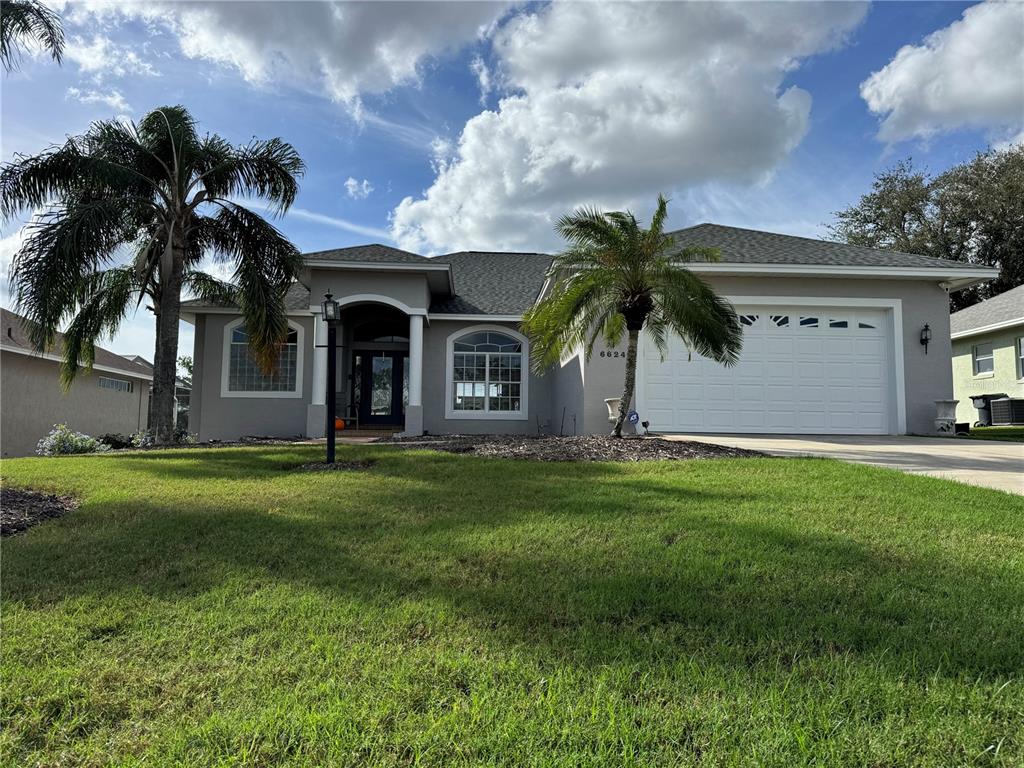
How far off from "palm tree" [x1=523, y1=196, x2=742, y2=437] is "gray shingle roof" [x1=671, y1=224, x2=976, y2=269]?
105 inches

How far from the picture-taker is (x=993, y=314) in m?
18.9

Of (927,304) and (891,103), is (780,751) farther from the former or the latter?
(891,103)

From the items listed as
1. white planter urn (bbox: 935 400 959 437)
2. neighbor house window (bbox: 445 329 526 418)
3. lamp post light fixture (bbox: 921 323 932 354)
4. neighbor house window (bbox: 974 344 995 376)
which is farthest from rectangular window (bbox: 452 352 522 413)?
neighbor house window (bbox: 974 344 995 376)

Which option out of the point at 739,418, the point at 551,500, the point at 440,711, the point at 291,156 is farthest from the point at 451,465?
the point at 291,156

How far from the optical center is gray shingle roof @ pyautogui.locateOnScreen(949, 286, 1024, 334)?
17.8 m

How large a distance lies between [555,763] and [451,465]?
5672mm

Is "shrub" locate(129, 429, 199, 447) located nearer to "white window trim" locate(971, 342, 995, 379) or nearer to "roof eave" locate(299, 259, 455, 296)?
"roof eave" locate(299, 259, 455, 296)

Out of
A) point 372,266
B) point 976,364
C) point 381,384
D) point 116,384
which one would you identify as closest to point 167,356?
point 372,266

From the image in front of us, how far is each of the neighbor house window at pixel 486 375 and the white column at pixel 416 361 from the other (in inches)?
57.7

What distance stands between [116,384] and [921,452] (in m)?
26.6

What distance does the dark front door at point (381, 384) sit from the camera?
Result: 55.6 ft

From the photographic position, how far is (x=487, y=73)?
1240 cm

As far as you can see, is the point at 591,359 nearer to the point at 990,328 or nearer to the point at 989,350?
the point at 990,328

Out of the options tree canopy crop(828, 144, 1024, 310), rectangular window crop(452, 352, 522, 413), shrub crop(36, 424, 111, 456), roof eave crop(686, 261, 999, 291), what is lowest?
shrub crop(36, 424, 111, 456)
